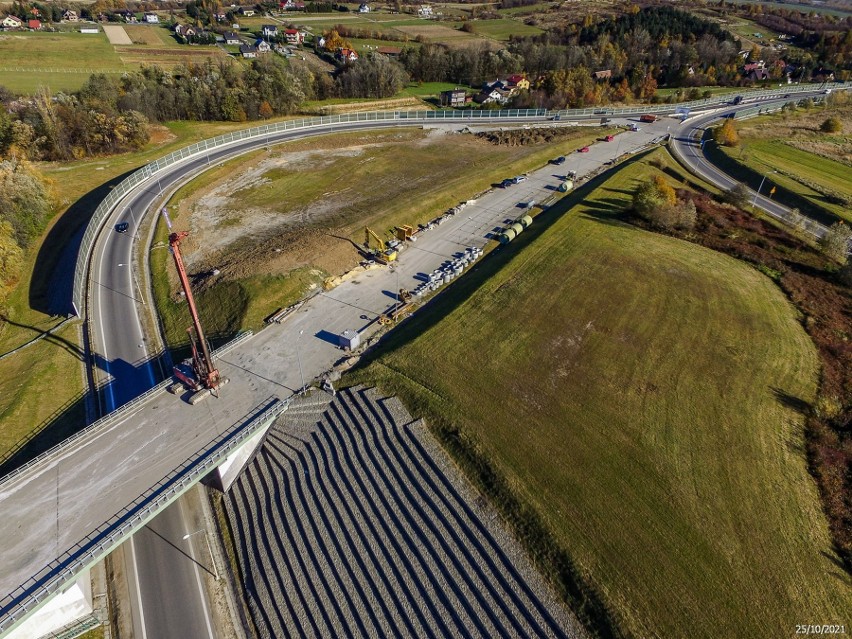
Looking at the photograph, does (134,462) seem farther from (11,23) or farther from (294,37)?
(11,23)

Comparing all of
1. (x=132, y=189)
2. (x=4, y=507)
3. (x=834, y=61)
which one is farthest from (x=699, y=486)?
(x=834, y=61)

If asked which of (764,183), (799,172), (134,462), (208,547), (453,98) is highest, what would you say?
(453,98)

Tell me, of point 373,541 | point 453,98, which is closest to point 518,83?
point 453,98

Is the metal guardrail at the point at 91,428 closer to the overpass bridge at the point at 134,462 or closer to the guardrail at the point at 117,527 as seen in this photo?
the overpass bridge at the point at 134,462

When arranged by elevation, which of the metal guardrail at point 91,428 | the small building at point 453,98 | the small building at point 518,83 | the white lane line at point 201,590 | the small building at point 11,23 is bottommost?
the white lane line at point 201,590

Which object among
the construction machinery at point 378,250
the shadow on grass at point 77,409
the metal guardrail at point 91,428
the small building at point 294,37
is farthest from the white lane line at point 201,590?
the small building at point 294,37

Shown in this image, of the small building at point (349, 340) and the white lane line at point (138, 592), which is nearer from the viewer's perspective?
the white lane line at point (138, 592)

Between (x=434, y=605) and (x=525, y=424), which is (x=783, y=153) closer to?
(x=525, y=424)
